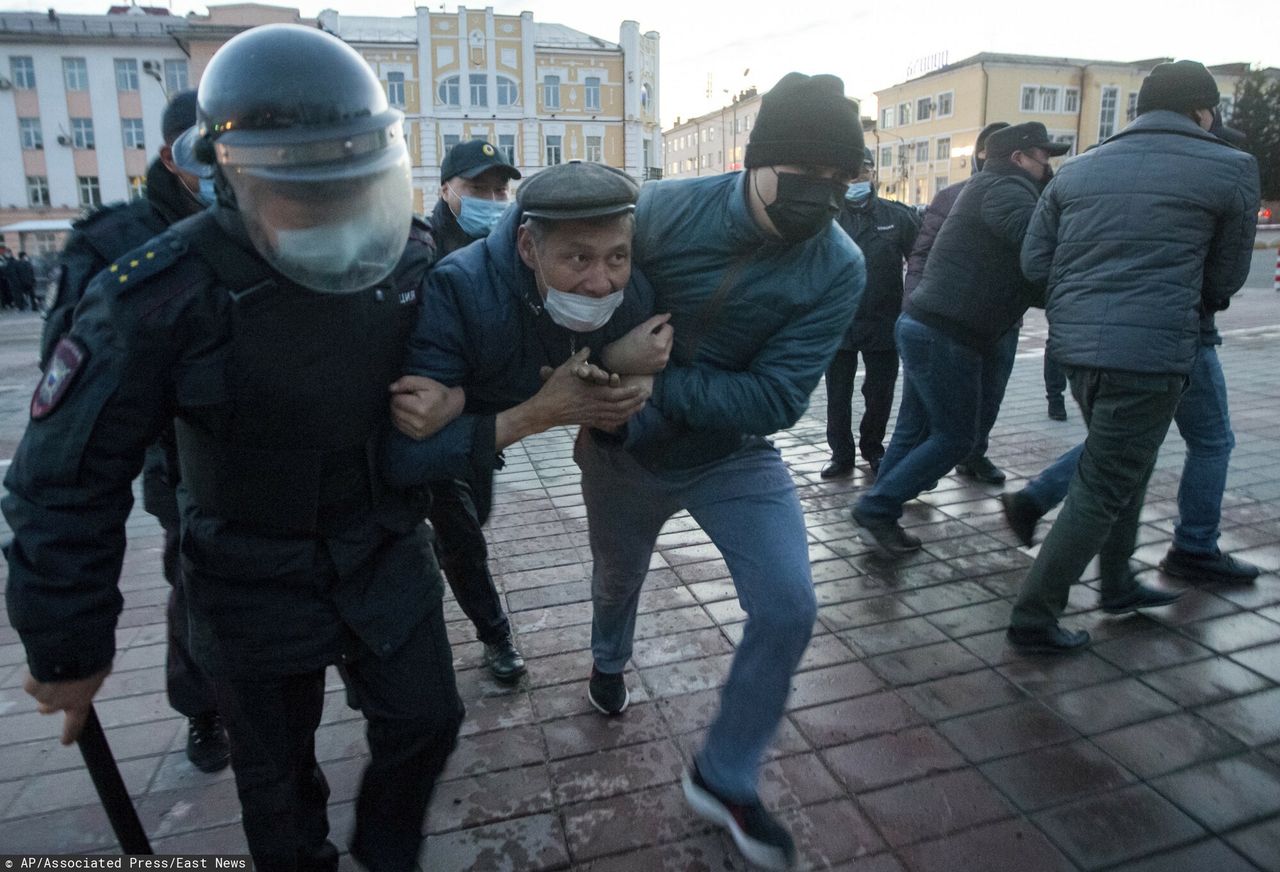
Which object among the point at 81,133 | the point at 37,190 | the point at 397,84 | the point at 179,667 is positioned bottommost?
the point at 179,667

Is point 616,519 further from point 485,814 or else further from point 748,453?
point 485,814

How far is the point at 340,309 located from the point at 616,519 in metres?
1.15

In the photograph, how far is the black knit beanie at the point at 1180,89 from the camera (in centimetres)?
295

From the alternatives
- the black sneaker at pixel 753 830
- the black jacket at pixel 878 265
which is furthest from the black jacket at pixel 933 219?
the black sneaker at pixel 753 830

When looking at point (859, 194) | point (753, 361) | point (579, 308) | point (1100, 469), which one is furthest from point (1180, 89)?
point (859, 194)

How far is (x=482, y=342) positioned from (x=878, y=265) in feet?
13.3

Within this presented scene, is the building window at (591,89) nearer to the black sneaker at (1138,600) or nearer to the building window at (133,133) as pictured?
the building window at (133,133)

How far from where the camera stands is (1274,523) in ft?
14.2

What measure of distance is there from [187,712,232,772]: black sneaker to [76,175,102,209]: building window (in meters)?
50.9

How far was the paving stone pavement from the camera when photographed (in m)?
2.28

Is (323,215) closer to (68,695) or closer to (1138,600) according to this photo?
(68,695)

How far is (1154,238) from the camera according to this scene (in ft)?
9.43

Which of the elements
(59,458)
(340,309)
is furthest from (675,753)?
(59,458)

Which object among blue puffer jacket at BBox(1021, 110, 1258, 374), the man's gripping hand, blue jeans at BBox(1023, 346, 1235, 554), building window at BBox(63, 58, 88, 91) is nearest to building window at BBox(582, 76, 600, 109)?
building window at BBox(63, 58, 88, 91)
